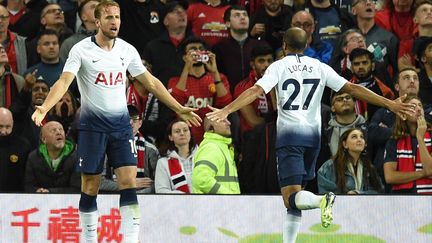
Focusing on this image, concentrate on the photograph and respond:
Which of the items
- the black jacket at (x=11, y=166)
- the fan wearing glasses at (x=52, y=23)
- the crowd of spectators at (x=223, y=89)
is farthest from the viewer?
the fan wearing glasses at (x=52, y=23)

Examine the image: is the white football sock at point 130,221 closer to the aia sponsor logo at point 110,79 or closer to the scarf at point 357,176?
the aia sponsor logo at point 110,79

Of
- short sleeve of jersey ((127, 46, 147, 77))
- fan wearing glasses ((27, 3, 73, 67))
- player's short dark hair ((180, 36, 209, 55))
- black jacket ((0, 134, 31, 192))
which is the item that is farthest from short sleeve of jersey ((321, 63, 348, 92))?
fan wearing glasses ((27, 3, 73, 67))

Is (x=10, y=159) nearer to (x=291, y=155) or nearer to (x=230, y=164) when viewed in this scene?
(x=230, y=164)

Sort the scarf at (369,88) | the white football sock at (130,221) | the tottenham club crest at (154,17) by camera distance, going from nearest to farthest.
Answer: the white football sock at (130,221) → the scarf at (369,88) → the tottenham club crest at (154,17)

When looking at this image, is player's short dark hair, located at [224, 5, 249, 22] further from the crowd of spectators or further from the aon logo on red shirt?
the aon logo on red shirt

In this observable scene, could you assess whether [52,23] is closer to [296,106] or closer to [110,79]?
[110,79]

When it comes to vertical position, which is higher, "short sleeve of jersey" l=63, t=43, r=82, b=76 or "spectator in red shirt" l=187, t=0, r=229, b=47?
"spectator in red shirt" l=187, t=0, r=229, b=47

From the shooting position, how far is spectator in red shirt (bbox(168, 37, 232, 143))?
19312 mm

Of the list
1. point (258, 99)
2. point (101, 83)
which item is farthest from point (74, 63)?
point (258, 99)

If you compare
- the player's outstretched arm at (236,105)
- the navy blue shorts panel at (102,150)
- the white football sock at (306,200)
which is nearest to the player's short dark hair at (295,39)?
the player's outstretched arm at (236,105)

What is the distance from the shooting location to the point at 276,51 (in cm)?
2033

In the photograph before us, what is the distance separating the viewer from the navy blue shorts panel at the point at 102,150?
14.9 m

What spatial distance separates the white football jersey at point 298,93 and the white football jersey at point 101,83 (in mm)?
1688

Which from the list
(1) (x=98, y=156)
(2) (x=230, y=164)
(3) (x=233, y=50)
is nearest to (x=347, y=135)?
(2) (x=230, y=164)
